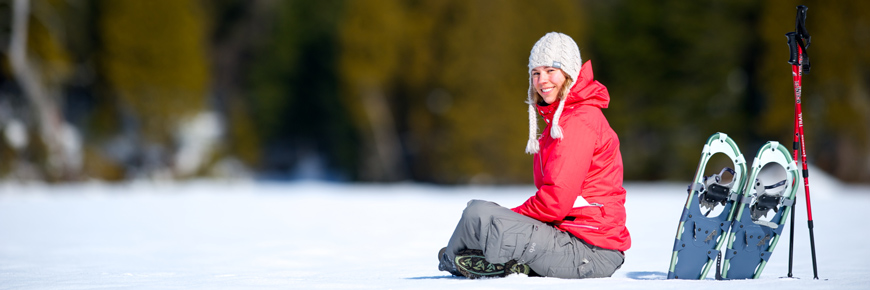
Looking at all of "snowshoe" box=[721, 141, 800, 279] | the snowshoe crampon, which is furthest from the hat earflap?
"snowshoe" box=[721, 141, 800, 279]

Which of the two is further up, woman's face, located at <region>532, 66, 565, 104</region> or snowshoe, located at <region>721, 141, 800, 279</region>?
→ woman's face, located at <region>532, 66, 565, 104</region>

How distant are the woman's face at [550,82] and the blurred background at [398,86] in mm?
16691

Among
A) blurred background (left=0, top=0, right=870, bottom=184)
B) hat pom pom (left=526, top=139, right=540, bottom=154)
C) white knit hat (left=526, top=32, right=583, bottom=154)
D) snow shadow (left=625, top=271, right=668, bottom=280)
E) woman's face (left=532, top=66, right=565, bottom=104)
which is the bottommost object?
snow shadow (left=625, top=271, right=668, bottom=280)

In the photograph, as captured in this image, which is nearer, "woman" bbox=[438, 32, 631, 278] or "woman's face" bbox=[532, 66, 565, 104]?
"woman" bbox=[438, 32, 631, 278]

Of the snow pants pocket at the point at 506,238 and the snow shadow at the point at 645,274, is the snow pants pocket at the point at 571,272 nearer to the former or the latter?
the snow pants pocket at the point at 506,238

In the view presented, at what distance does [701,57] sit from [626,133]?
2965 millimetres

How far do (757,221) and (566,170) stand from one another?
1.16 meters

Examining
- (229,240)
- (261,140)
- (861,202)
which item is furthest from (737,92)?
(229,240)

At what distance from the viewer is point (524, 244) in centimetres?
376

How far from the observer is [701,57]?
22938mm

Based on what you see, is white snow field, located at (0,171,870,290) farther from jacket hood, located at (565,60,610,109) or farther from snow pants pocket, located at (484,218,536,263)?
jacket hood, located at (565,60,610,109)

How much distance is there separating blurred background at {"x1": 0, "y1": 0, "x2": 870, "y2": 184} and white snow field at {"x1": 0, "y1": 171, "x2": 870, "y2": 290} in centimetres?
635

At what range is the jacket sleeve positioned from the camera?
3.62 m

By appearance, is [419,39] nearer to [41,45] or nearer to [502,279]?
[41,45]
